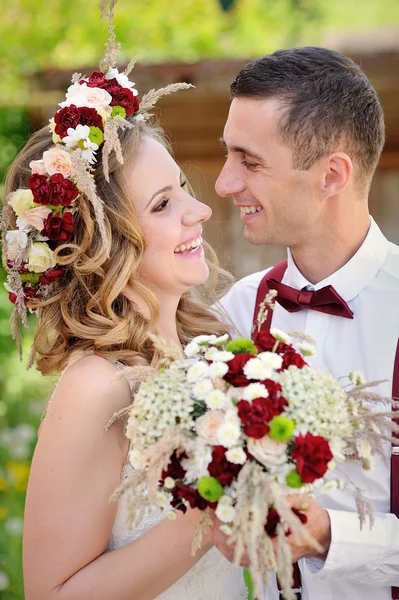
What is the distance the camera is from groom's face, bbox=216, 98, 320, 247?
3.08 metres

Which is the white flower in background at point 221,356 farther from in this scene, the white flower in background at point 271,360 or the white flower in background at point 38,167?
the white flower in background at point 38,167

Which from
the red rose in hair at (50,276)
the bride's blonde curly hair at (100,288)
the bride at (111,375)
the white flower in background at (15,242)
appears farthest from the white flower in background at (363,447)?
the white flower in background at (15,242)

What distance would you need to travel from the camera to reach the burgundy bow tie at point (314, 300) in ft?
9.58

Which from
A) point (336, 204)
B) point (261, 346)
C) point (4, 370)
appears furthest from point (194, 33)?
point (261, 346)

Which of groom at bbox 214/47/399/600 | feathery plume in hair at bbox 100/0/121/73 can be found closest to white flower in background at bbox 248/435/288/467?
groom at bbox 214/47/399/600

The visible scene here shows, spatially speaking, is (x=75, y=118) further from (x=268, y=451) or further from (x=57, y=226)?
(x=268, y=451)

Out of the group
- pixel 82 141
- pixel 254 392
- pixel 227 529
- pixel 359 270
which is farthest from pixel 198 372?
pixel 359 270

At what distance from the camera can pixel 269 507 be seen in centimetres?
195

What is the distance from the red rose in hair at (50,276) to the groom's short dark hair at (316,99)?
1031 millimetres

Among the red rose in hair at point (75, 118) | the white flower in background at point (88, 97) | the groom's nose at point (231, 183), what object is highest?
the white flower in background at point (88, 97)

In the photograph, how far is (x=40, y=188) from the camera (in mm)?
2656

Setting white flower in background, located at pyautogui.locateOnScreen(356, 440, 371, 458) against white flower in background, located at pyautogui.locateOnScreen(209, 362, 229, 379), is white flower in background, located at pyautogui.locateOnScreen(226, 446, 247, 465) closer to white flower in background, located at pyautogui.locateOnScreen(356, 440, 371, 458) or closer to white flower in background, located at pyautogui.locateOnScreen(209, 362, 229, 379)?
white flower in background, located at pyautogui.locateOnScreen(209, 362, 229, 379)

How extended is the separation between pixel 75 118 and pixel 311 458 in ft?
4.83

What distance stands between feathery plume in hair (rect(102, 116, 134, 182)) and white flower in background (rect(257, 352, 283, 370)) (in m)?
0.91
